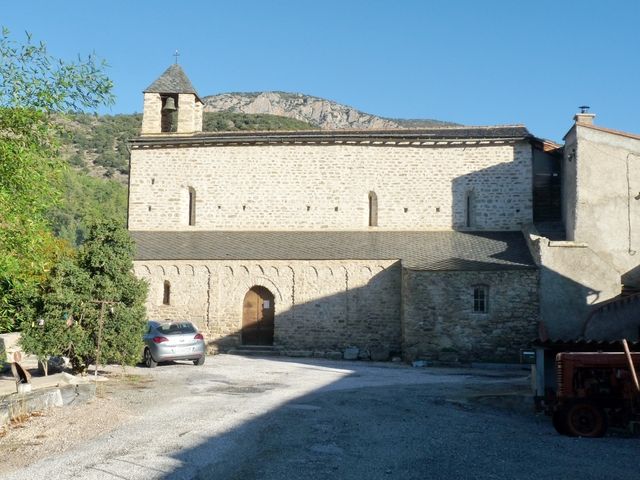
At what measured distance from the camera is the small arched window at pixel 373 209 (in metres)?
25.1

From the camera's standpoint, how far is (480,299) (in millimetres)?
20438

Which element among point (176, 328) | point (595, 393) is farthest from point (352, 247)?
point (595, 393)

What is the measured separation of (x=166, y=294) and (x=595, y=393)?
55.3 feet

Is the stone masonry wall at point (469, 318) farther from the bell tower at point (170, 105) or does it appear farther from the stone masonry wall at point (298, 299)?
the bell tower at point (170, 105)

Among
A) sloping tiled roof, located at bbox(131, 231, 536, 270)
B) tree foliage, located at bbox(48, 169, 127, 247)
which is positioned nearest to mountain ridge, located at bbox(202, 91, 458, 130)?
tree foliage, located at bbox(48, 169, 127, 247)

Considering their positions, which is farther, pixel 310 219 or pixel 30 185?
pixel 310 219

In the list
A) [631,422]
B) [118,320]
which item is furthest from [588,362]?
[118,320]

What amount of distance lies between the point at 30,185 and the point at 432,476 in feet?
20.4

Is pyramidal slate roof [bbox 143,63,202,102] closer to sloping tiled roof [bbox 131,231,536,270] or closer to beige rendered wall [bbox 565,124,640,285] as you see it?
sloping tiled roof [bbox 131,231,536,270]

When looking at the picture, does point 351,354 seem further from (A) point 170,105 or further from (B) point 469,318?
(A) point 170,105

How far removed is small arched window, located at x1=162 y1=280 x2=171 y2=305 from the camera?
2327 centimetres

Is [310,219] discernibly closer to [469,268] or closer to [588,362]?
[469,268]

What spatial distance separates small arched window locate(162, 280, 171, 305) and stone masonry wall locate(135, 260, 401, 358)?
0.43 feet

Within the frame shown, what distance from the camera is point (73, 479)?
6344 mm
